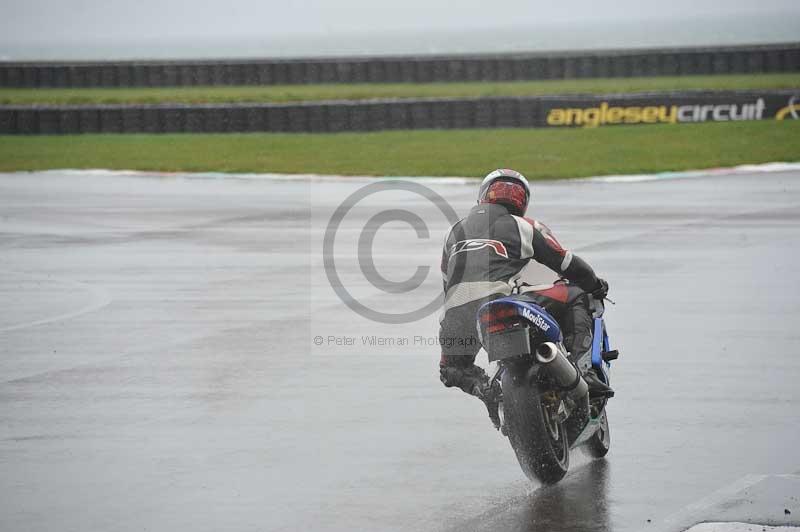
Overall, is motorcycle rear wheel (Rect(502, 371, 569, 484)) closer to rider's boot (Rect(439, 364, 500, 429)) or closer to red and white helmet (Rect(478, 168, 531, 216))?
rider's boot (Rect(439, 364, 500, 429))

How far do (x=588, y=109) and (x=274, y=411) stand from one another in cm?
2408

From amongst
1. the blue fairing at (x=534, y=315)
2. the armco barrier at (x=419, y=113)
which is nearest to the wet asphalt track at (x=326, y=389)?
the blue fairing at (x=534, y=315)

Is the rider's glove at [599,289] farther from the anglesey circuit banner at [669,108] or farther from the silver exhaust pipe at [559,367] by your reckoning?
the anglesey circuit banner at [669,108]

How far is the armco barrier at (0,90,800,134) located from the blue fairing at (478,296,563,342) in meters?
24.7

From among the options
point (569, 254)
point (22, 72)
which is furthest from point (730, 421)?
point (22, 72)

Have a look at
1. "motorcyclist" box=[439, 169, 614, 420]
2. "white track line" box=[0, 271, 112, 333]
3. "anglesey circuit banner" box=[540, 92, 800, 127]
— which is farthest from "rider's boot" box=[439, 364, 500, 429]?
"anglesey circuit banner" box=[540, 92, 800, 127]

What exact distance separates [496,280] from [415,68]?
34886 millimetres

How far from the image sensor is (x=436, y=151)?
29.4m

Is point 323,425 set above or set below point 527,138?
above

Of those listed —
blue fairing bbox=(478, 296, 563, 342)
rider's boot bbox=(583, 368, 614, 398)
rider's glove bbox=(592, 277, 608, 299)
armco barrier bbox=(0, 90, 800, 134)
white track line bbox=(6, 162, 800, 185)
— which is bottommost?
armco barrier bbox=(0, 90, 800, 134)

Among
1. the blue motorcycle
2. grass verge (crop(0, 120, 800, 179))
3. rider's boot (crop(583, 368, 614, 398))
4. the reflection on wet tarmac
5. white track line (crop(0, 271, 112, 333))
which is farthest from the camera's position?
grass verge (crop(0, 120, 800, 179))

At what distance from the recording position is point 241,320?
1202 centimetres

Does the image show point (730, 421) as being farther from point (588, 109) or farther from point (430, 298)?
point (588, 109)

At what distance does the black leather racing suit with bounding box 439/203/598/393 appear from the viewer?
7215 millimetres
